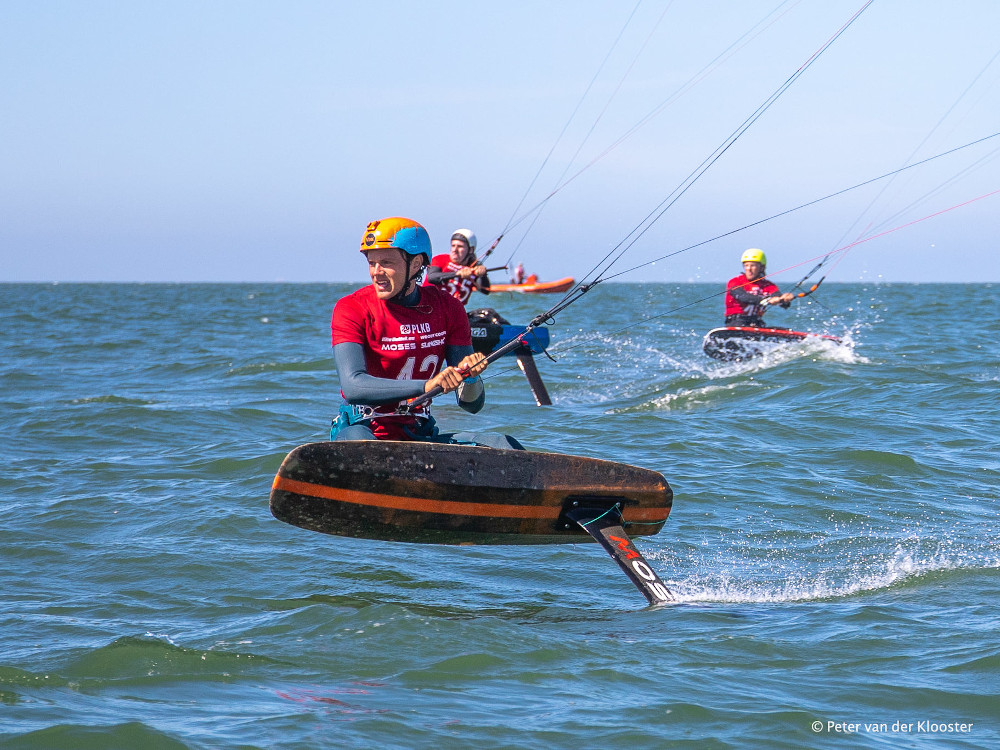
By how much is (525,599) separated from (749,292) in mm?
12525

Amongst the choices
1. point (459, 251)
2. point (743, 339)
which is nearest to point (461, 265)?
point (459, 251)

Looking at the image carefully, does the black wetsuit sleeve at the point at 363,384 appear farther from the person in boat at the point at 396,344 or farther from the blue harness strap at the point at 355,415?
the blue harness strap at the point at 355,415

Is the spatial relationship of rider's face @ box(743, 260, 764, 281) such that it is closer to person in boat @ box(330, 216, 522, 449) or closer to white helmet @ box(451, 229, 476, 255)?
white helmet @ box(451, 229, 476, 255)

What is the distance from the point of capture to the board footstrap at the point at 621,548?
17.5ft

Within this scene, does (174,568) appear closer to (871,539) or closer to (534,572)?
(534,572)

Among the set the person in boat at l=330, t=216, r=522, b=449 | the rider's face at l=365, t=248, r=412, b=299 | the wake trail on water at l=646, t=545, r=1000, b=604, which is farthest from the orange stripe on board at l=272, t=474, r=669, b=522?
the rider's face at l=365, t=248, r=412, b=299

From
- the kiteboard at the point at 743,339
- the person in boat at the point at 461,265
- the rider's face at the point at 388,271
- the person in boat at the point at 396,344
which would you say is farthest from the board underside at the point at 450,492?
the kiteboard at the point at 743,339

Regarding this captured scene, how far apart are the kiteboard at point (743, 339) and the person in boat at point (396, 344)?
11.9m

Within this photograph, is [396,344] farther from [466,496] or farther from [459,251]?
[459,251]

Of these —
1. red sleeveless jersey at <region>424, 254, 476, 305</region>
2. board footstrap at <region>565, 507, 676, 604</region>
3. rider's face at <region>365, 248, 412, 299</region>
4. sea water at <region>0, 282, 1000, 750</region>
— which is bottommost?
sea water at <region>0, 282, 1000, 750</region>

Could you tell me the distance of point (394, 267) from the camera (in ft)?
18.2

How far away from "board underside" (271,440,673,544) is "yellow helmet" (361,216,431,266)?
1.01 m

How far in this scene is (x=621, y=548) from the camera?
5.52 m

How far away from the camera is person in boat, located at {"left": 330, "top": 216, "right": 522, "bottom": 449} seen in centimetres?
535
